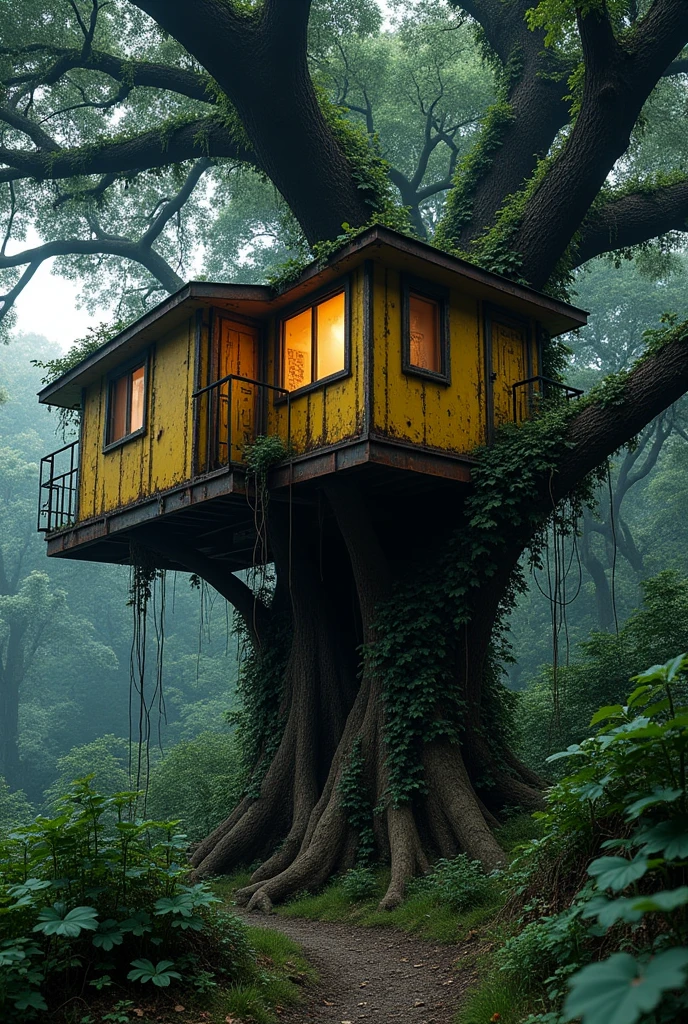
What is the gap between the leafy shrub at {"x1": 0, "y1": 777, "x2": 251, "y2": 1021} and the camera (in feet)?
18.0

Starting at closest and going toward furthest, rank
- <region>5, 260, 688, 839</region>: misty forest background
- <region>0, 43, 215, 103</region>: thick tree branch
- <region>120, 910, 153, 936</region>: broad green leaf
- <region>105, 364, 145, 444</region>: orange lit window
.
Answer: <region>120, 910, 153, 936</region>: broad green leaf → <region>105, 364, 145, 444</region>: orange lit window → <region>0, 43, 215, 103</region>: thick tree branch → <region>5, 260, 688, 839</region>: misty forest background

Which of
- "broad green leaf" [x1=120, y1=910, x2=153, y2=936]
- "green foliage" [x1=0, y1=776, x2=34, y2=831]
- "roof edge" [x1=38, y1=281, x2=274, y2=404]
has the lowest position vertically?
"green foliage" [x1=0, y1=776, x2=34, y2=831]

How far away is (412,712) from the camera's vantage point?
12305 millimetres

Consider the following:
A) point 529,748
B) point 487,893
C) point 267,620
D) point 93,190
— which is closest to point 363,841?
point 487,893

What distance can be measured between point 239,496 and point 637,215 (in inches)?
386

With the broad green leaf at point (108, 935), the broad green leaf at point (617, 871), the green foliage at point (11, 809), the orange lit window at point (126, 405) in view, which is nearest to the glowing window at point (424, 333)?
the orange lit window at point (126, 405)

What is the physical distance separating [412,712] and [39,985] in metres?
7.33

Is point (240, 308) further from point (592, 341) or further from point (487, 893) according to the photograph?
point (592, 341)

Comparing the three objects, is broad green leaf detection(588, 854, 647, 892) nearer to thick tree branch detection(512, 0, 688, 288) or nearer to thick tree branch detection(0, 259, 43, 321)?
thick tree branch detection(512, 0, 688, 288)

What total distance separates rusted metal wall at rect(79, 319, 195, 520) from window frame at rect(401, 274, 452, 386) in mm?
3285

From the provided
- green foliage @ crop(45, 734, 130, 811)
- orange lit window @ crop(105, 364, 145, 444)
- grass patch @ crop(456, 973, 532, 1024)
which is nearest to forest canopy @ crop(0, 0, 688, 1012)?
grass patch @ crop(456, 973, 532, 1024)

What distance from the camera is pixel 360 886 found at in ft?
36.8

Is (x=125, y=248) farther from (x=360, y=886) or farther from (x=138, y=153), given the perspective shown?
(x=360, y=886)

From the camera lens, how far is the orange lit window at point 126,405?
598 inches
